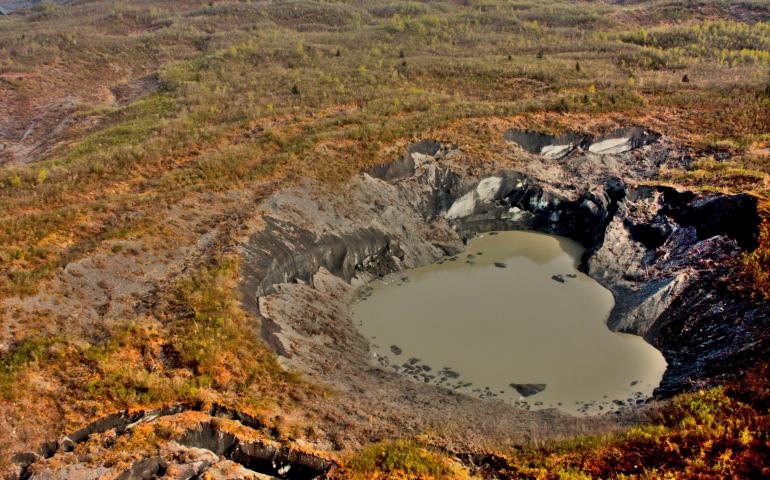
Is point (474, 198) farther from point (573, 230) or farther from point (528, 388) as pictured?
point (528, 388)

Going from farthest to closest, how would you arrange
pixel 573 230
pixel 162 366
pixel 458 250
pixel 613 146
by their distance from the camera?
pixel 613 146, pixel 573 230, pixel 458 250, pixel 162 366

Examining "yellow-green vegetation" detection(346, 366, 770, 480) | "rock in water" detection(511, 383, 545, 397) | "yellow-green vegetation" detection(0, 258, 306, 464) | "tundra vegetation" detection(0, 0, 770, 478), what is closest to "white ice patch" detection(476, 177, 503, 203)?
"tundra vegetation" detection(0, 0, 770, 478)

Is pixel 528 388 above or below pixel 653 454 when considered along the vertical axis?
below

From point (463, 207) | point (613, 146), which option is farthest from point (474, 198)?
point (613, 146)

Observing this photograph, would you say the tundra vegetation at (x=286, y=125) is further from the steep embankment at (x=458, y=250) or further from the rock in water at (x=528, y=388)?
the rock in water at (x=528, y=388)

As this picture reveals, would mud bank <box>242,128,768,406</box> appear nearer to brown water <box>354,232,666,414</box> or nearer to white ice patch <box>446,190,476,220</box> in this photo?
white ice patch <box>446,190,476,220</box>

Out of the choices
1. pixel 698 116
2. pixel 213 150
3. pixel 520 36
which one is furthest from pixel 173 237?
pixel 520 36
